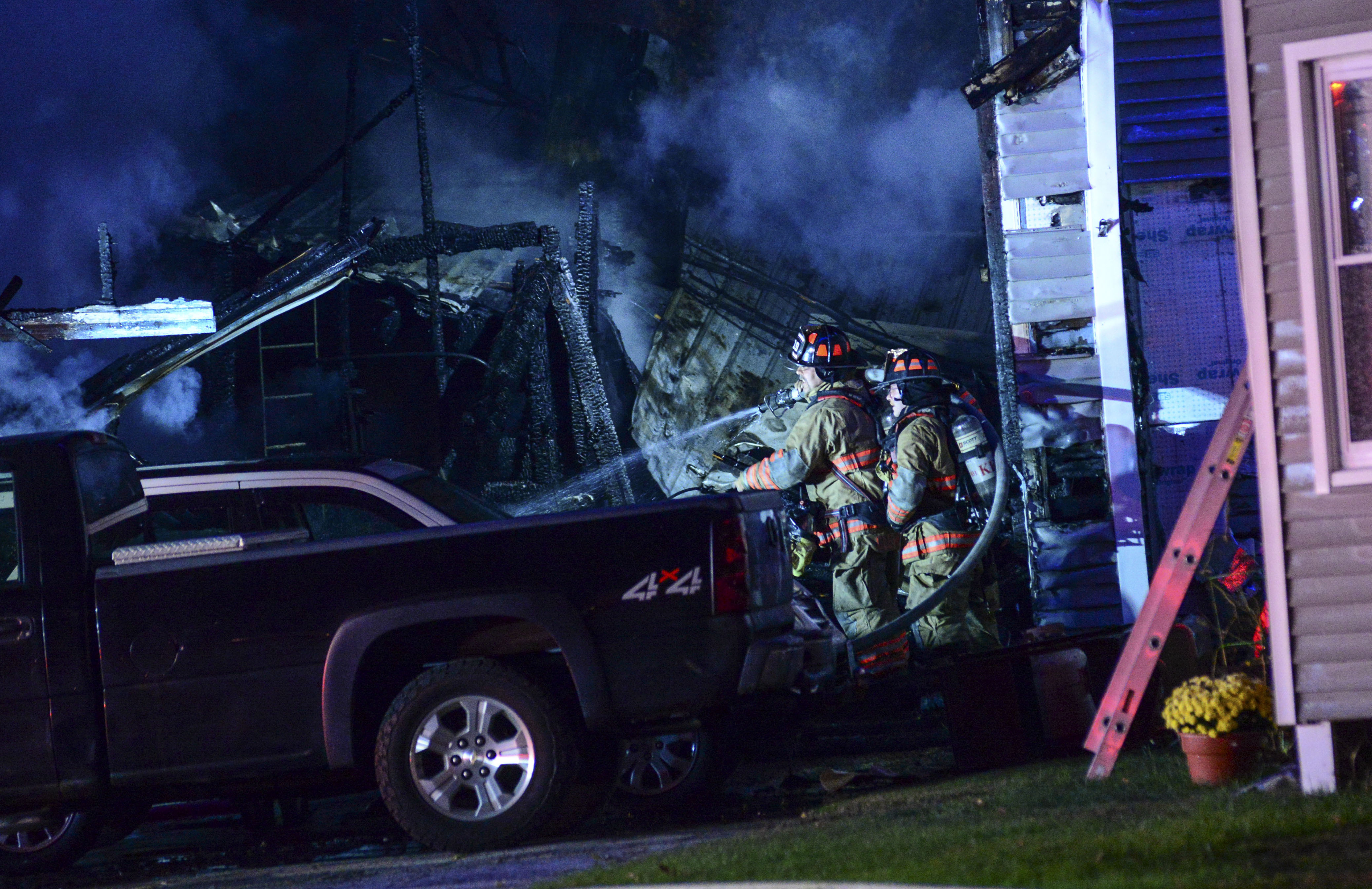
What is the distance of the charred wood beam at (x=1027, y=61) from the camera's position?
7969 millimetres

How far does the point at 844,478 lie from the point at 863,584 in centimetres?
63

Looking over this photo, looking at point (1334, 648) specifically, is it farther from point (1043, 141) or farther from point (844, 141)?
point (844, 141)

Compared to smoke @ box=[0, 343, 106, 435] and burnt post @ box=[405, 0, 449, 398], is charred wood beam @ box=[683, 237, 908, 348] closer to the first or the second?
burnt post @ box=[405, 0, 449, 398]

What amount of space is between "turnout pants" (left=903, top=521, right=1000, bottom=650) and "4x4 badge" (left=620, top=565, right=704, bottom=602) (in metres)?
2.58

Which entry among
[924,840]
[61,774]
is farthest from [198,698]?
[924,840]

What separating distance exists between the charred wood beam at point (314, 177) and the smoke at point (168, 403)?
40.7 inches

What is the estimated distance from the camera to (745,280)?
389 inches

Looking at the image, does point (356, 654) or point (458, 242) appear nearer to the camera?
point (356, 654)

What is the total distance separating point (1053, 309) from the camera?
8.11 meters

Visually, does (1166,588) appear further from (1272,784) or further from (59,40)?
(59,40)

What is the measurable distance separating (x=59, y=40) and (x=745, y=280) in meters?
5.69

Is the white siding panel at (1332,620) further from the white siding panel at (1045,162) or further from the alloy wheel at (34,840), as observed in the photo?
the alloy wheel at (34,840)

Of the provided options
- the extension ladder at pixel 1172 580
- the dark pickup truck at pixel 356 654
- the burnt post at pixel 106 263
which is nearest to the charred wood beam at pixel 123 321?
the burnt post at pixel 106 263

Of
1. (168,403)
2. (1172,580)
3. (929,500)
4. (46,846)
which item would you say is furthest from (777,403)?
(46,846)
